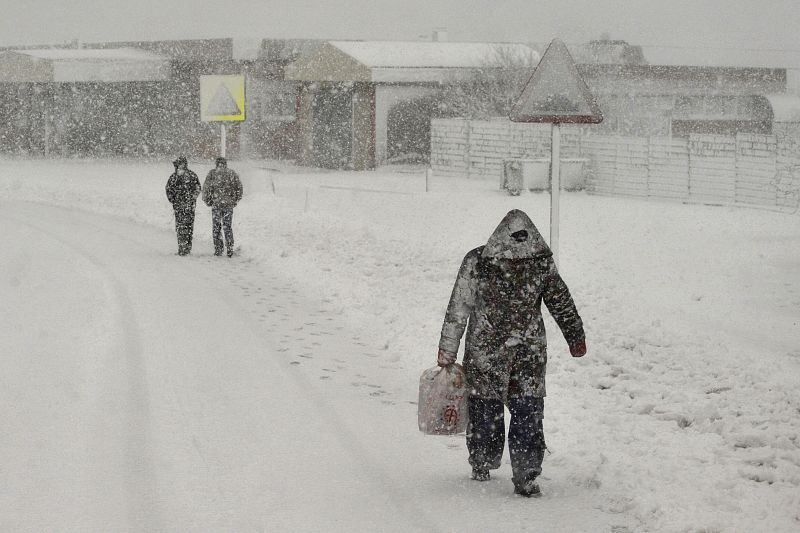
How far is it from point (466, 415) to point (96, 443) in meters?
2.53

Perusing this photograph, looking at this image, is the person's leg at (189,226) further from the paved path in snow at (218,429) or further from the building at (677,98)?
the building at (677,98)

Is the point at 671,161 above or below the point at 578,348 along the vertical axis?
above

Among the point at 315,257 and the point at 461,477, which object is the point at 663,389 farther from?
the point at 315,257

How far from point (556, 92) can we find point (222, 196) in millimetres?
8471

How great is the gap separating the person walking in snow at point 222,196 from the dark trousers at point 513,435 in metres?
11.6

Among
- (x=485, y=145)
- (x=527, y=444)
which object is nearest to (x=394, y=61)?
(x=485, y=145)

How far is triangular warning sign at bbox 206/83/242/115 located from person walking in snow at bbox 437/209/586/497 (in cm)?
1792

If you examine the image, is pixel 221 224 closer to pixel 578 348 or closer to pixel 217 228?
pixel 217 228

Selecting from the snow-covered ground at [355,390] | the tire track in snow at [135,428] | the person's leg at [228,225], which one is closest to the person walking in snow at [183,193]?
the person's leg at [228,225]

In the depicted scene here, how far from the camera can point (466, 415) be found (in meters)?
6.43

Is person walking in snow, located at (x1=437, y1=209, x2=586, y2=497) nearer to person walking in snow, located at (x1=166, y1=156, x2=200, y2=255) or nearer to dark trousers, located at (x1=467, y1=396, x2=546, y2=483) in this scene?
dark trousers, located at (x1=467, y1=396, x2=546, y2=483)

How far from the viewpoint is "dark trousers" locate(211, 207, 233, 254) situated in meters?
17.6

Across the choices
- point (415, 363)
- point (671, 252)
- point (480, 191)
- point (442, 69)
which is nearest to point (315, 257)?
point (671, 252)

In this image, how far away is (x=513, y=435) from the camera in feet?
20.8
